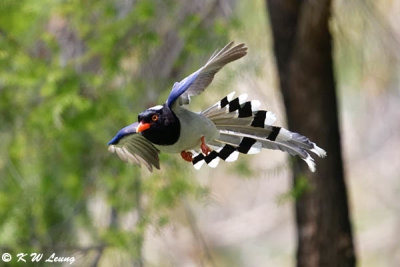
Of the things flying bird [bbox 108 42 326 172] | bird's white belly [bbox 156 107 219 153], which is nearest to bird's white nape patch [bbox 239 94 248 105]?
flying bird [bbox 108 42 326 172]

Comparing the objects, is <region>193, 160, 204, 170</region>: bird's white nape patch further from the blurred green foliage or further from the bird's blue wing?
the blurred green foliage

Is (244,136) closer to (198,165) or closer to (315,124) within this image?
(198,165)

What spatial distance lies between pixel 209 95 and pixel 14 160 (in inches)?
58.1

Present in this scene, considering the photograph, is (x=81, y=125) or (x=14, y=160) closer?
(x=81, y=125)

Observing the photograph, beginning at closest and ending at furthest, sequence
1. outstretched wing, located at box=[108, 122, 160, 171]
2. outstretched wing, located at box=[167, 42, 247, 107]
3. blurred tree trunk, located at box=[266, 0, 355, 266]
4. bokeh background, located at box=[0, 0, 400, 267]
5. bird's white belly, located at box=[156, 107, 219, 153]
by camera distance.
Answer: outstretched wing, located at box=[167, 42, 247, 107]
bird's white belly, located at box=[156, 107, 219, 153]
outstretched wing, located at box=[108, 122, 160, 171]
blurred tree trunk, located at box=[266, 0, 355, 266]
bokeh background, located at box=[0, 0, 400, 267]

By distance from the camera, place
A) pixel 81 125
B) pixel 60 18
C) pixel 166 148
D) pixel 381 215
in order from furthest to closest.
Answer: pixel 381 215 < pixel 60 18 < pixel 81 125 < pixel 166 148

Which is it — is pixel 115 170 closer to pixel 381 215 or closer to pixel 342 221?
pixel 342 221

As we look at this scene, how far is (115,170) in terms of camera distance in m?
4.00

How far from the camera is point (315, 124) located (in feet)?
11.2

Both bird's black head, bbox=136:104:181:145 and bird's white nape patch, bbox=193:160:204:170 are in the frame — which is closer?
bird's black head, bbox=136:104:181:145

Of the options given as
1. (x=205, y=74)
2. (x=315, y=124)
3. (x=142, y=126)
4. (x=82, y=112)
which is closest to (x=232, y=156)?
(x=205, y=74)

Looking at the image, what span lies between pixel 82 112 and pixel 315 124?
1.42 m

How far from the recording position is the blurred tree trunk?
3395 mm

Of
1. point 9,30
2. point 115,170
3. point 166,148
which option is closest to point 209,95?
point 115,170
